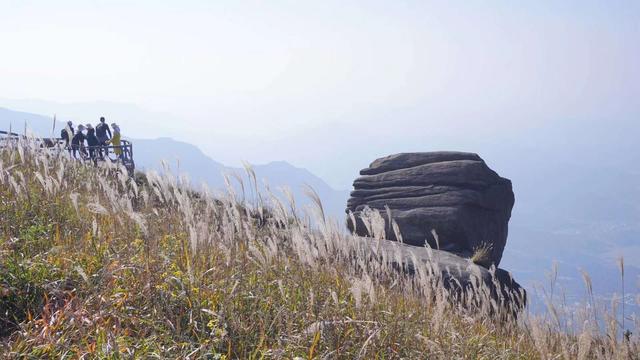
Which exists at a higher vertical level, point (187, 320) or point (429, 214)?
point (187, 320)

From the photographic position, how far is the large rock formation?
17.7 metres

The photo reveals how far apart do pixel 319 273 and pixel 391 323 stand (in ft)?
3.49

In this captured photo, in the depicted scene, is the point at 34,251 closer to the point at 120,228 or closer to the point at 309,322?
the point at 120,228

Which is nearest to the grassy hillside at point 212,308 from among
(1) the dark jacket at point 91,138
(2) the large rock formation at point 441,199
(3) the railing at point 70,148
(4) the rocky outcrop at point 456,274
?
(4) the rocky outcrop at point 456,274

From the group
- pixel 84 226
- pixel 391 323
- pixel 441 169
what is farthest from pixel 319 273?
pixel 441 169

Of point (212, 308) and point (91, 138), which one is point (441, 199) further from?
point (212, 308)

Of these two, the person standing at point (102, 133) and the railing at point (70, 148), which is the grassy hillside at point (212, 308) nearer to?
the railing at point (70, 148)

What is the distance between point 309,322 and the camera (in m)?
4.33

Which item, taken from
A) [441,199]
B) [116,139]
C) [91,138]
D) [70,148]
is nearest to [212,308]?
[70,148]

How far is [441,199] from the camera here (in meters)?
18.3

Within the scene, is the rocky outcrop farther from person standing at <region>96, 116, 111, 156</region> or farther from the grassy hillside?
person standing at <region>96, 116, 111, 156</region>

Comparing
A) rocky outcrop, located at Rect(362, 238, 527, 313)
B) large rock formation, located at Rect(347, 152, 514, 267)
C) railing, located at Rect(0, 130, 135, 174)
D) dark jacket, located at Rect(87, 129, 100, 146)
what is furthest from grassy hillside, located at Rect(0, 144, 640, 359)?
dark jacket, located at Rect(87, 129, 100, 146)

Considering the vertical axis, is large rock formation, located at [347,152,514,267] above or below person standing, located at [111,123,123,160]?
below

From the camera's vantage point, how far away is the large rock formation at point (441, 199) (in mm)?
17656
